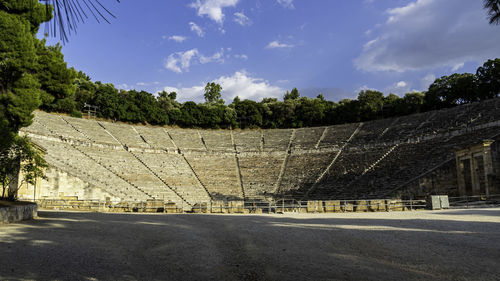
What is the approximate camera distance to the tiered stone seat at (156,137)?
41.4m

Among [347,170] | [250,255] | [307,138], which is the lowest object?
[250,255]

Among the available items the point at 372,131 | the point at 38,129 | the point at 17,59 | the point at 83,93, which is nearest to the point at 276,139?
the point at 372,131

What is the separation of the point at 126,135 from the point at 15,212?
32.7 metres

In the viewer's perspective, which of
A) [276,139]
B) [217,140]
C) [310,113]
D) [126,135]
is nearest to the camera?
[126,135]

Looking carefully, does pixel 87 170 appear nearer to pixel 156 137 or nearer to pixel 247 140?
pixel 156 137

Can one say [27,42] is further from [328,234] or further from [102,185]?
[102,185]

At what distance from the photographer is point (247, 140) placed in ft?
154

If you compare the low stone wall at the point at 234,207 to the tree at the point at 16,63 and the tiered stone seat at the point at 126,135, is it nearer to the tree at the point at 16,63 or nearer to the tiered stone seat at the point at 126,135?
the tree at the point at 16,63

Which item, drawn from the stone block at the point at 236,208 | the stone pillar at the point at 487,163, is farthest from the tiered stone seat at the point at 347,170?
the stone block at the point at 236,208

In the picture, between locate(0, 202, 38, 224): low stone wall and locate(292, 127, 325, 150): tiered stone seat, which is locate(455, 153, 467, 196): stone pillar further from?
locate(0, 202, 38, 224): low stone wall

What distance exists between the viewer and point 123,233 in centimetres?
842

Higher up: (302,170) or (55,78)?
(55,78)

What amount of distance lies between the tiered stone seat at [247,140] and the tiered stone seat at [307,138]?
5.28 m

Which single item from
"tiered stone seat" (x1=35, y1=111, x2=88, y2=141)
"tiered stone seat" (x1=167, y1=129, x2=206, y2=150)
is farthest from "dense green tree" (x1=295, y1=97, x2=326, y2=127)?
"tiered stone seat" (x1=35, y1=111, x2=88, y2=141)
